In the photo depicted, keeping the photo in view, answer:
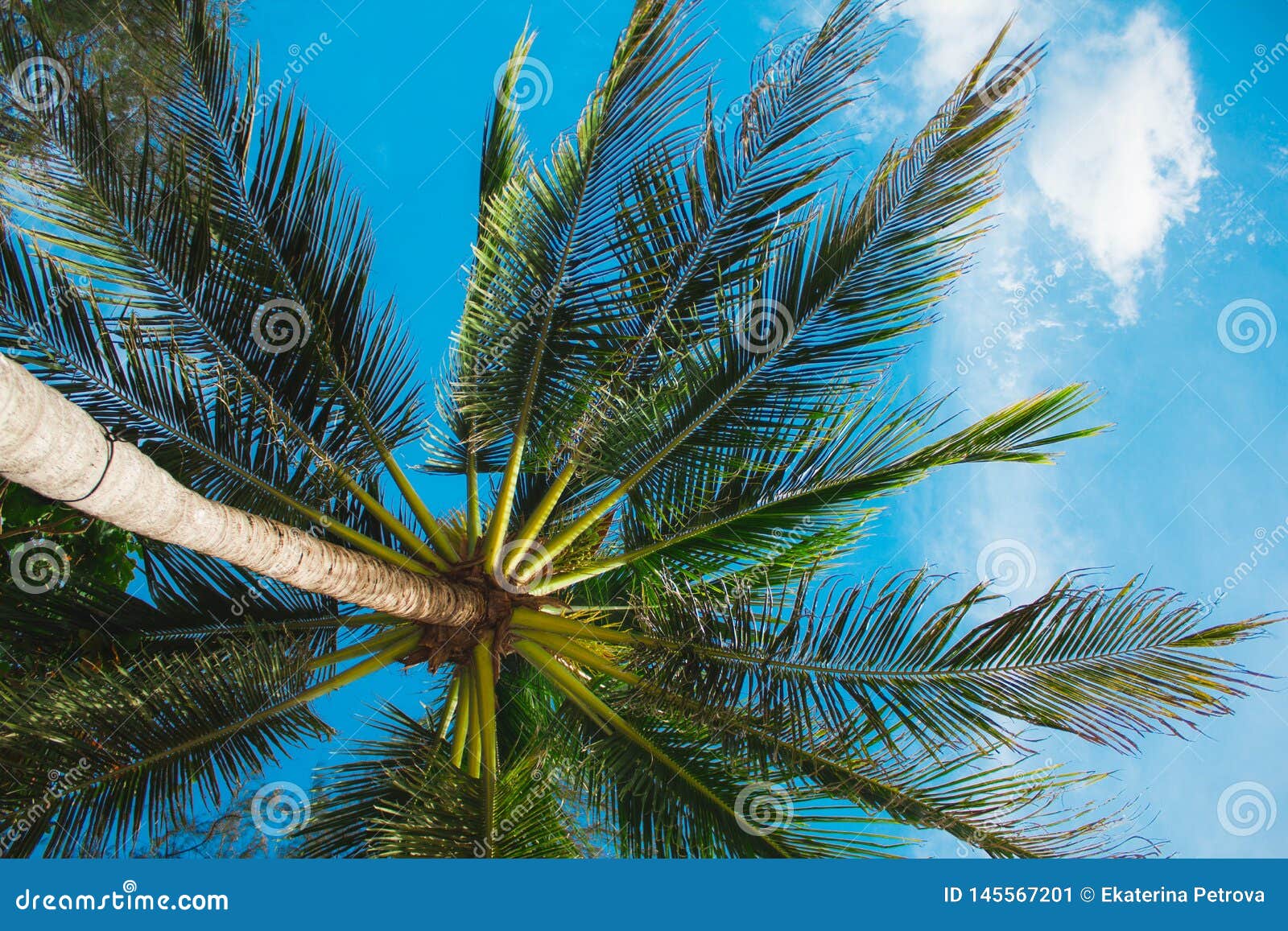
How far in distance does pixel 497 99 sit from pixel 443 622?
3567mm

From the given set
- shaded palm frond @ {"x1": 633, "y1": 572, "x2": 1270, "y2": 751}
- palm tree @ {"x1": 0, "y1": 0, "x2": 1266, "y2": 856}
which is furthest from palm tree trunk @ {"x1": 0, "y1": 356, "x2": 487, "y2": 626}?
shaded palm frond @ {"x1": 633, "y1": 572, "x2": 1270, "y2": 751}

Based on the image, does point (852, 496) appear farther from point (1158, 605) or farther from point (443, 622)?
point (443, 622)

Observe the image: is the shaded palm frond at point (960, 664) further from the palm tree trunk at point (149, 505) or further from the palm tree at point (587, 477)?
the palm tree trunk at point (149, 505)

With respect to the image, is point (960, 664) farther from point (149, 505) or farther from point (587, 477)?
point (149, 505)

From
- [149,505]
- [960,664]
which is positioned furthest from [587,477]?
[149,505]

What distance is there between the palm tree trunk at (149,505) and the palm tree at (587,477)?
4 cm

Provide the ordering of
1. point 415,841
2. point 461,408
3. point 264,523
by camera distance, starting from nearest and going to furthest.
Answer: point 264,523, point 415,841, point 461,408

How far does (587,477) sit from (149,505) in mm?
3314

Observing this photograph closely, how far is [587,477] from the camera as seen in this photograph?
5.82 meters

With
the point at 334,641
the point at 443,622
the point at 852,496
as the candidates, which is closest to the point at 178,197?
the point at 443,622

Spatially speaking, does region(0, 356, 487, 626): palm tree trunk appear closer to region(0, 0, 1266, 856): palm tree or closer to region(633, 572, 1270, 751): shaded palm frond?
region(0, 0, 1266, 856): palm tree

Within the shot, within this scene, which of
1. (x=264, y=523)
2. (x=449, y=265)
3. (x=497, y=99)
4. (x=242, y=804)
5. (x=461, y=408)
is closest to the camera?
(x=264, y=523)

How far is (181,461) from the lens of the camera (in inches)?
184

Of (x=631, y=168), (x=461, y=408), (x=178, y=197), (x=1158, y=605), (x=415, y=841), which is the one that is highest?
(x=631, y=168)
